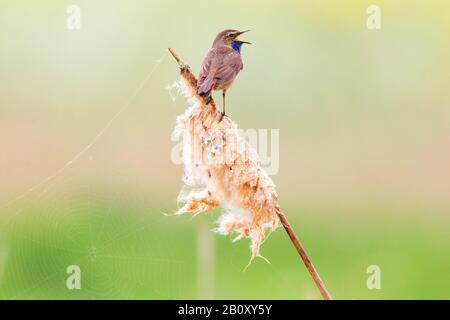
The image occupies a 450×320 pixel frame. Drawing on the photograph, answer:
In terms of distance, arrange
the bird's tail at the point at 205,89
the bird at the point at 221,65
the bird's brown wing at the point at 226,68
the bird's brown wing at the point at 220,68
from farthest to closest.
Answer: the bird's brown wing at the point at 226,68 < the bird's brown wing at the point at 220,68 < the bird at the point at 221,65 < the bird's tail at the point at 205,89

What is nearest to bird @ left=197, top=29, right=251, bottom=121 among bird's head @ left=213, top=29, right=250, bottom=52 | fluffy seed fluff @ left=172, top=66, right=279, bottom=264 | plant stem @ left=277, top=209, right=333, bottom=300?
bird's head @ left=213, top=29, right=250, bottom=52

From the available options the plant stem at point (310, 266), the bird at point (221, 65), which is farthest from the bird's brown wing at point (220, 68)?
the plant stem at point (310, 266)

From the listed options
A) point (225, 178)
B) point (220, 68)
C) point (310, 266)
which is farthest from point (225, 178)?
point (220, 68)

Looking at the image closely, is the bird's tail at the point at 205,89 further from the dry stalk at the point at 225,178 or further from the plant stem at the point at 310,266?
the plant stem at the point at 310,266

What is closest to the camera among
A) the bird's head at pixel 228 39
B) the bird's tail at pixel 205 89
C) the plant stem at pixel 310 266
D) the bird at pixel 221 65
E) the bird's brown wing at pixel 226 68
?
the plant stem at pixel 310 266

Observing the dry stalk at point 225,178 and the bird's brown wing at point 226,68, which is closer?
the dry stalk at point 225,178

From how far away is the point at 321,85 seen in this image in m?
10.7

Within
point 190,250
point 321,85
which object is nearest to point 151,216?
point 190,250

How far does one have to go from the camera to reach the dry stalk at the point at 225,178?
4141 mm

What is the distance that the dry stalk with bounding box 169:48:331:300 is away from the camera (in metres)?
4.14

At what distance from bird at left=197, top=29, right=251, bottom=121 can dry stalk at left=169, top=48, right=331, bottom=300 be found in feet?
1.09

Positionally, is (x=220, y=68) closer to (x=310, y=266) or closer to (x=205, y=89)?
(x=205, y=89)

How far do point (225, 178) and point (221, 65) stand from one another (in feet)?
5.59

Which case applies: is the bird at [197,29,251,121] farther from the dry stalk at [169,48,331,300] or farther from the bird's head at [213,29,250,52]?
the dry stalk at [169,48,331,300]
